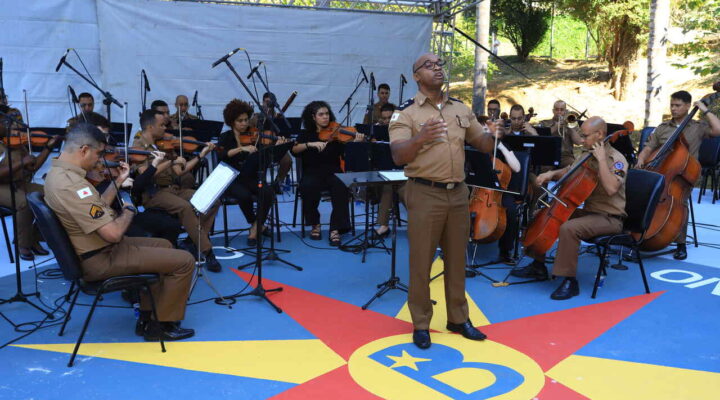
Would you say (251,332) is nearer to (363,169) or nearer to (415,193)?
(415,193)

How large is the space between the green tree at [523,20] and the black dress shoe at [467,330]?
759 inches

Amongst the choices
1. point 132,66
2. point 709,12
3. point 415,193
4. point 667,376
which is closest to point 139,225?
point 415,193

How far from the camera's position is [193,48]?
994 centimetres

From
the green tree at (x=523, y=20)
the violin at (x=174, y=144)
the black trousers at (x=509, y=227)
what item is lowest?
the black trousers at (x=509, y=227)

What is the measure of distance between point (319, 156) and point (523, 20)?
16.8 metres

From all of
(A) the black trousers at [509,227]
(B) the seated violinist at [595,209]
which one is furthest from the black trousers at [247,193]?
(B) the seated violinist at [595,209]

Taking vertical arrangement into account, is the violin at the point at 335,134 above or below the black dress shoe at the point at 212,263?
above

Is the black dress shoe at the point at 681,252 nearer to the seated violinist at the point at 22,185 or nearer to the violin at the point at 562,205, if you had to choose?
the violin at the point at 562,205

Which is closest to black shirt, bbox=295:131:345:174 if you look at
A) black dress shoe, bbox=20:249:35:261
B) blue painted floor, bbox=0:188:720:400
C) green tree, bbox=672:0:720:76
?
blue painted floor, bbox=0:188:720:400

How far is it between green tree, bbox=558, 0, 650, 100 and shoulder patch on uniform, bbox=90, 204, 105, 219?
1594cm

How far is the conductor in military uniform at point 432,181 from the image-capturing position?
12.2ft

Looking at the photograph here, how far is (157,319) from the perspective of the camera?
387 cm

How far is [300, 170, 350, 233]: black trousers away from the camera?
6.79 metres

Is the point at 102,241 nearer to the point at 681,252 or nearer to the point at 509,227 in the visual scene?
the point at 509,227
